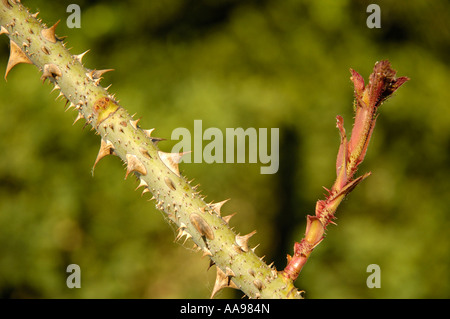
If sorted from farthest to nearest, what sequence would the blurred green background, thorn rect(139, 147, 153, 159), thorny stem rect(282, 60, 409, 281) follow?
the blurred green background, thorn rect(139, 147, 153, 159), thorny stem rect(282, 60, 409, 281)

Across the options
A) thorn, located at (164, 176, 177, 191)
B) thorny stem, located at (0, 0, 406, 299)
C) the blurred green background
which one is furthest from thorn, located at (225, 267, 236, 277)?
the blurred green background

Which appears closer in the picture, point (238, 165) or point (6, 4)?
point (6, 4)

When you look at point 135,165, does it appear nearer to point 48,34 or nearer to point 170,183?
point 170,183

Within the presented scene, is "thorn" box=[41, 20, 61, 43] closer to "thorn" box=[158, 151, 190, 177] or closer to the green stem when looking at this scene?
the green stem

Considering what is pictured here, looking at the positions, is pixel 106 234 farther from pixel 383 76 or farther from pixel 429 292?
pixel 383 76

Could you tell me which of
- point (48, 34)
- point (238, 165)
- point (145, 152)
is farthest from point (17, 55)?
point (238, 165)
